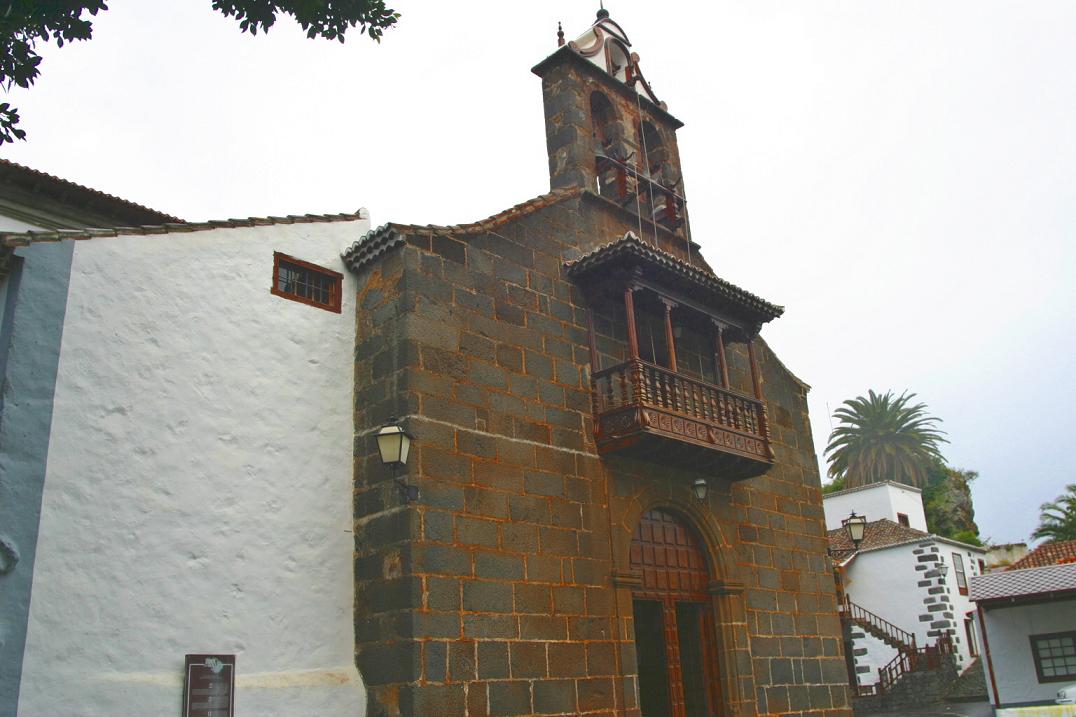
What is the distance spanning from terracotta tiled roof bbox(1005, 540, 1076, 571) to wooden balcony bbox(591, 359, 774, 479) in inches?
573

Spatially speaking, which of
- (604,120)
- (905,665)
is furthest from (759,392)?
(905,665)

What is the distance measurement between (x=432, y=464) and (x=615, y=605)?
9.09 ft

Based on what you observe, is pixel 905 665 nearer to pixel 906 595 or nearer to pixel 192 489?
pixel 906 595

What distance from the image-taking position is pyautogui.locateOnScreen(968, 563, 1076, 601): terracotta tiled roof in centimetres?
1784

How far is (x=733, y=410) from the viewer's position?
12.2 meters

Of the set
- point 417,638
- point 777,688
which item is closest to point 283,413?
point 417,638

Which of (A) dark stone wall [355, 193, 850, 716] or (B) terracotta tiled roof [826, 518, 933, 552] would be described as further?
(B) terracotta tiled roof [826, 518, 933, 552]

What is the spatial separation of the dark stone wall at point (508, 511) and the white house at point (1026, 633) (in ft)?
26.6

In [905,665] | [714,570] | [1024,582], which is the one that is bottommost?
[905,665]

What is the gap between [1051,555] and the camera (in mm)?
23750

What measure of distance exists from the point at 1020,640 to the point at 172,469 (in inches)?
692

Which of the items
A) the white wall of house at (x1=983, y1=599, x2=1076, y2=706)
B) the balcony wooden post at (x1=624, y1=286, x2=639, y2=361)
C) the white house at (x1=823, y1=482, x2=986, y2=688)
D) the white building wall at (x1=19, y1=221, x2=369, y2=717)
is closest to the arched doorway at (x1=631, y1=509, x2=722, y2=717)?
the balcony wooden post at (x1=624, y1=286, x2=639, y2=361)

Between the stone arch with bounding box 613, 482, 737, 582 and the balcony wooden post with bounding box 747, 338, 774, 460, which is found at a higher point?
the balcony wooden post with bounding box 747, 338, 774, 460

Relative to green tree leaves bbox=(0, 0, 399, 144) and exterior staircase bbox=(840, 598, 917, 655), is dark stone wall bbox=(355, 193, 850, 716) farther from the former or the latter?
exterior staircase bbox=(840, 598, 917, 655)
